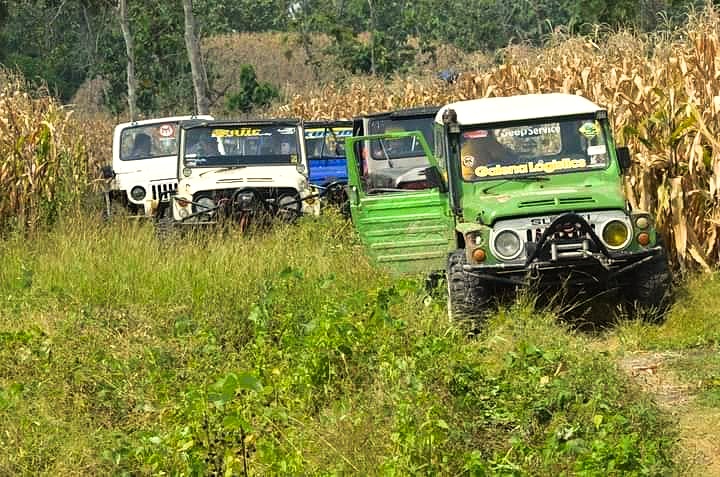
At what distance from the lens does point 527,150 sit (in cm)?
1006

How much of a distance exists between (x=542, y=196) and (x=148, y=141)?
10813 millimetres

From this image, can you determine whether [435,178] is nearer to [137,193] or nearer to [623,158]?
[623,158]

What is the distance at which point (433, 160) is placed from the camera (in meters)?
10.4

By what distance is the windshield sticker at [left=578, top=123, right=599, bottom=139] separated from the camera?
1009cm

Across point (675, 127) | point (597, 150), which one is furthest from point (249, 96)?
point (597, 150)

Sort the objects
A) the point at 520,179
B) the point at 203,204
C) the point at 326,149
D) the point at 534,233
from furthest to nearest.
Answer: the point at 326,149, the point at 203,204, the point at 520,179, the point at 534,233

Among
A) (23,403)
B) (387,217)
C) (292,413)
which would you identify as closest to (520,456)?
(292,413)

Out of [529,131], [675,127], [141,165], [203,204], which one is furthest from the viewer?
[141,165]

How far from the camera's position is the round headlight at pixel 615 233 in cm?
908

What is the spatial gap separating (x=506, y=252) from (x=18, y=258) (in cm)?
536

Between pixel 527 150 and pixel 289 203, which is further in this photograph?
pixel 289 203

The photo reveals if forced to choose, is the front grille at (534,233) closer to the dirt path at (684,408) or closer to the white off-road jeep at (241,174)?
the dirt path at (684,408)

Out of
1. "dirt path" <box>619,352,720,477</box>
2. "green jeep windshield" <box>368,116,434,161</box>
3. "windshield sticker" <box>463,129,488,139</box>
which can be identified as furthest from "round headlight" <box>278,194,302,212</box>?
"dirt path" <box>619,352,720,477</box>

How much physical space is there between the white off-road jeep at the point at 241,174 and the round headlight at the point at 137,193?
2940mm
